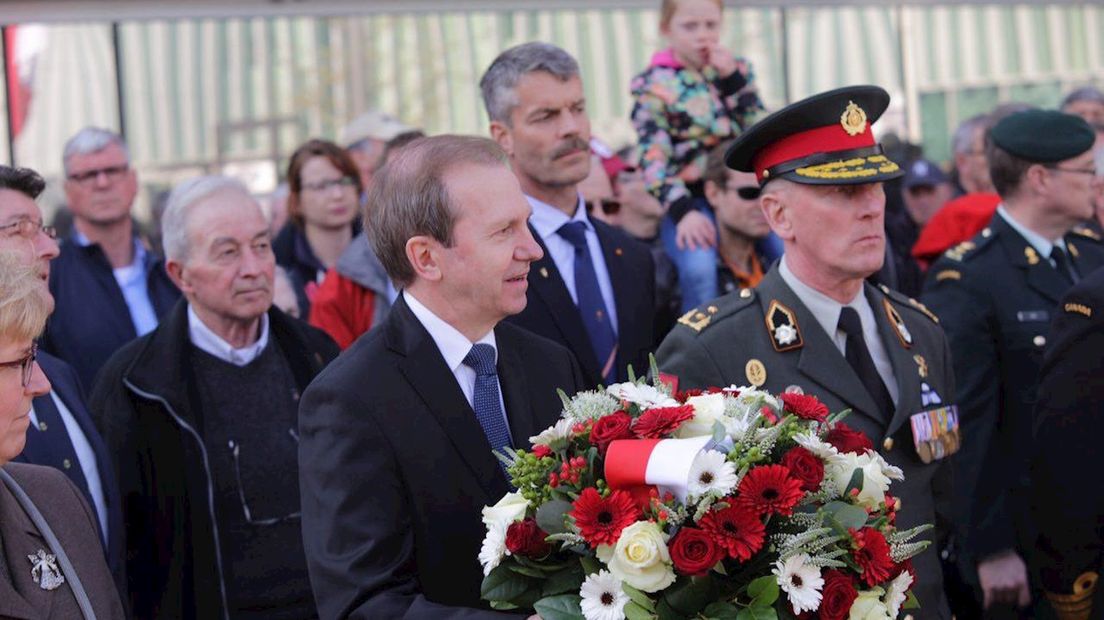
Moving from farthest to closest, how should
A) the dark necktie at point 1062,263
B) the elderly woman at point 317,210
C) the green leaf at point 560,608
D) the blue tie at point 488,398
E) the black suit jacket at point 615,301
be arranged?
the elderly woman at point 317,210
the dark necktie at point 1062,263
the black suit jacket at point 615,301
the blue tie at point 488,398
the green leaf at point 560,608

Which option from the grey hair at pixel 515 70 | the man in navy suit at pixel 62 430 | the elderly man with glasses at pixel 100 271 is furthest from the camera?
the elderly man with glasses at pixel 100 271

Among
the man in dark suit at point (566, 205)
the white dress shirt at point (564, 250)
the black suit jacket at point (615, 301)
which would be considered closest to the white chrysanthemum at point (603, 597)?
the black suit jacket at point (615, 301)

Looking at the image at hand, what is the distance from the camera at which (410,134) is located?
293 inches

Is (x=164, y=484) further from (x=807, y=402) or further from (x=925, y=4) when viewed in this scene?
(x=925, y=4)

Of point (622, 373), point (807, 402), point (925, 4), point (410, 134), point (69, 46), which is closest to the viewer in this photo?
point (807, 402)

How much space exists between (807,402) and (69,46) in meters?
6.66

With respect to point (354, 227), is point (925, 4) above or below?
above

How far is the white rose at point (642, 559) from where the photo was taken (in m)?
2.81

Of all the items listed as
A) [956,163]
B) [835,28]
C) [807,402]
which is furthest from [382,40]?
[807,402]

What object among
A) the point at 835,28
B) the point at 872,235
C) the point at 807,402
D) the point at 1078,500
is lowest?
the point at 1078,500

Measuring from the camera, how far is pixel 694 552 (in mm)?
2809

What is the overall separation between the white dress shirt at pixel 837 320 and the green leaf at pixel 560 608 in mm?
1531

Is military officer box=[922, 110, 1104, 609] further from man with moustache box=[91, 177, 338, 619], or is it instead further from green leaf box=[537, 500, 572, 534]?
green leaf box=[537, 500, 572, 534]

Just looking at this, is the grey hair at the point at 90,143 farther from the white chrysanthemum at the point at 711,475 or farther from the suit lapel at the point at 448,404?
the white chrysanthemum at the point at 711,475
